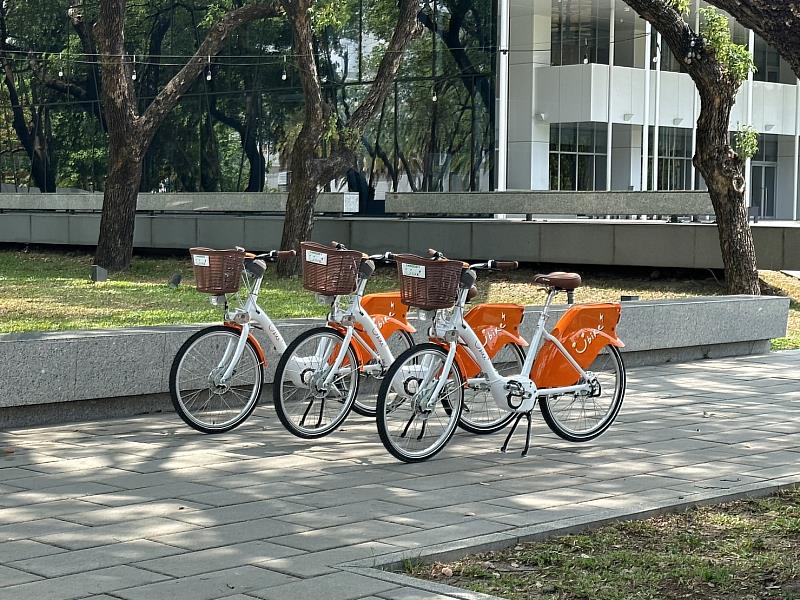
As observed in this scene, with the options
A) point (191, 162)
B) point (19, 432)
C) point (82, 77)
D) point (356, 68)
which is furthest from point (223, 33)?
point (19, 432)

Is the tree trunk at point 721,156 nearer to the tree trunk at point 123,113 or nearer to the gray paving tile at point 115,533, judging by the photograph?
the tree trunk at point 123,113

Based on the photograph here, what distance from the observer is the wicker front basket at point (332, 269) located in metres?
7.79

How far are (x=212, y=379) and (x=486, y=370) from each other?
170 centimetres

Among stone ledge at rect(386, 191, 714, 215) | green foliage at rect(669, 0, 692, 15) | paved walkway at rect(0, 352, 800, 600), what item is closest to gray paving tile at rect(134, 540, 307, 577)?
paved walkway at rect(0, 352, 800, 600)

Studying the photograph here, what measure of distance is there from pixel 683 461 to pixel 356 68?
958 inches

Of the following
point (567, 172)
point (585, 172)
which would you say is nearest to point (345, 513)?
point (567, 172)

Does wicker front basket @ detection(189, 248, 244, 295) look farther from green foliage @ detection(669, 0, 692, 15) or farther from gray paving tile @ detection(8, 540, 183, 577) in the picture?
green foliage @ detection(669, 0, 692, 15)

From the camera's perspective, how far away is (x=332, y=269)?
25.6ft

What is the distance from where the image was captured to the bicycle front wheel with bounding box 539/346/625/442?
319 inches

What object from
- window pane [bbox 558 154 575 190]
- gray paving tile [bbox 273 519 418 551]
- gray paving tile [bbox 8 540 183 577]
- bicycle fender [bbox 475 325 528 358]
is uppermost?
window pane [bbox 558 154 575 190]

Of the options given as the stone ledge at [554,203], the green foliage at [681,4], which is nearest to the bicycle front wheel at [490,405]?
the green foliage at [681,4]

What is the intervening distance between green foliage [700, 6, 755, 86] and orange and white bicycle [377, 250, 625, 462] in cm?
945

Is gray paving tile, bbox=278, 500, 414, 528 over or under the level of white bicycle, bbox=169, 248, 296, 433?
under

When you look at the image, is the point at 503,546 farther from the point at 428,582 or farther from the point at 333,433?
the point at 333,433
